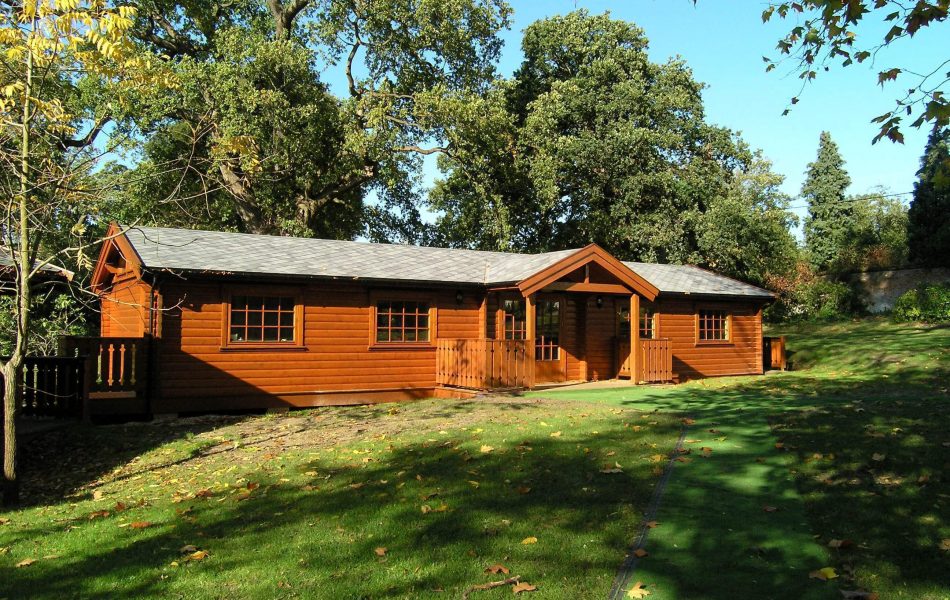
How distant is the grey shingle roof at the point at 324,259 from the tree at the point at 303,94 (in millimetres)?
7513

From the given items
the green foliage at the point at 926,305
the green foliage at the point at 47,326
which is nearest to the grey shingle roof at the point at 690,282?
the green foliage at the point at 926,305

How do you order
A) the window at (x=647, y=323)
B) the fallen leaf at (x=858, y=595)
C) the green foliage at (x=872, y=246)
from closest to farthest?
the fallen leaf at (x=858, y=595), the window at (x=647, y=323), the green foliage at (x=872, y=246)

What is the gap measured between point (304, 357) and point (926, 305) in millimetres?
24742

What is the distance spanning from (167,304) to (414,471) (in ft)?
25.1

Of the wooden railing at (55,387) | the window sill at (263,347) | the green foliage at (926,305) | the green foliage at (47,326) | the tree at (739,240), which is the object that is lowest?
the wooden railing at (55,387)

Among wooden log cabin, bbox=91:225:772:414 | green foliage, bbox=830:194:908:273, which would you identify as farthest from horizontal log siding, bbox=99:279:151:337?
green foliage, bbox=830:194:908:273

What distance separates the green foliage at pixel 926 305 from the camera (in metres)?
26.5

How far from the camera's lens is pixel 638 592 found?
4.50m

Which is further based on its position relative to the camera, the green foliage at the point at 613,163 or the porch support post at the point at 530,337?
the green foliage at the point at 613,163

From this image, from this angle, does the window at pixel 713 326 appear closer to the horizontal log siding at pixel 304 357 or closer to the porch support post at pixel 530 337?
the porch support post at pixel 530 337

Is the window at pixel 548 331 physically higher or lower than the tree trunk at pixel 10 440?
higher

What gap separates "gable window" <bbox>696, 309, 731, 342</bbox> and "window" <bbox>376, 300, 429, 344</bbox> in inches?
347

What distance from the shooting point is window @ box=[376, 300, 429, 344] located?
15.9 metres

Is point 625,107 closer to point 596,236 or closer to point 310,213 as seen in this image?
point 596,236
